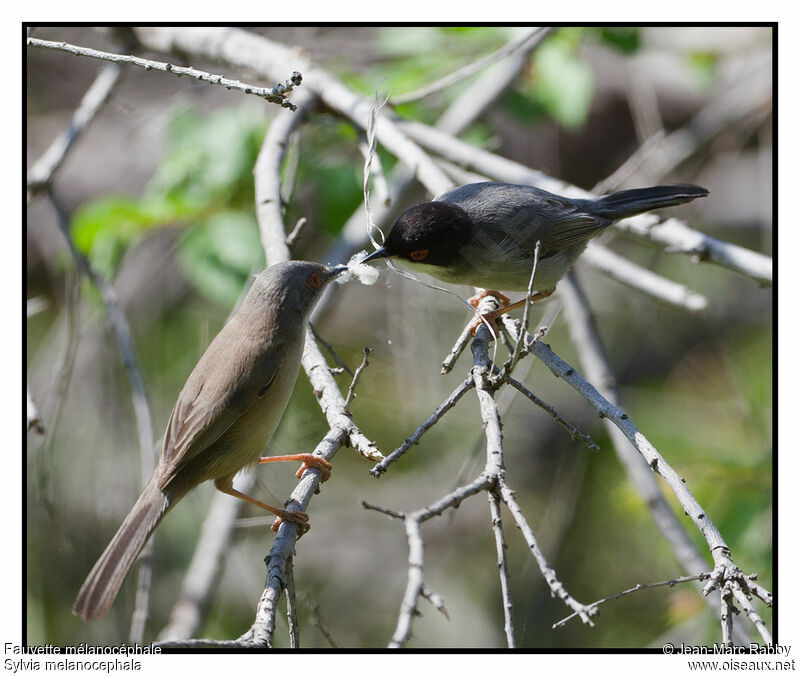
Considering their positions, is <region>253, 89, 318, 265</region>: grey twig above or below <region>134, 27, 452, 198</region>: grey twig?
below

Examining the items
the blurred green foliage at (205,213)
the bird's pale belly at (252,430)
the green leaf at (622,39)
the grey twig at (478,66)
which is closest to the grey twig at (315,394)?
the bird's pale belly at (252,430)

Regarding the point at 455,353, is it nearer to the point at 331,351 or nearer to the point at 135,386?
the point at 331,351

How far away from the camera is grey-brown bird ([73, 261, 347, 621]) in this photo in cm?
352

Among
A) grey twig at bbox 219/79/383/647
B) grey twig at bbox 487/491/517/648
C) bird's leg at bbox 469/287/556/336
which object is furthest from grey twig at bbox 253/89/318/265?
grey twig at bbox 487/491/517/648

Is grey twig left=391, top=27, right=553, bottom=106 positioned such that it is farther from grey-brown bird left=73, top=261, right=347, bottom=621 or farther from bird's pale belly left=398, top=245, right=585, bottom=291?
grey-brown bird left=73, top=261, right=347, bottom=621

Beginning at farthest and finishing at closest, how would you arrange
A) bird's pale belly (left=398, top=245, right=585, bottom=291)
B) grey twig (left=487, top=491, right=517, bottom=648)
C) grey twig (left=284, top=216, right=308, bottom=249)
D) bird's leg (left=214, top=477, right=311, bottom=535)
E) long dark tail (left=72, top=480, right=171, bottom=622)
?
bird's pale belly (left=398, top=245, right=585, bottom=291) < grey twig (left=284, top=216, right=308, bottom=249) < long dark tail (left=72, top=480, right=171, bottom=622) < bird's leg (left=214, top=477, right=311, bottom=535) < grey twig (left=487, top=491, right=517, bottom=648)

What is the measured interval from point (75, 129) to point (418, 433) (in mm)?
3640

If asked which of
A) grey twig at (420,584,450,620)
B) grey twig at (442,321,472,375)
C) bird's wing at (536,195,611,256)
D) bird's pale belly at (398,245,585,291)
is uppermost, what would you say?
bird's wing at (536,195,611,256)

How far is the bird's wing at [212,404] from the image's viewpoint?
353cm

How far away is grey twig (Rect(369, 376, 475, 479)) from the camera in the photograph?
2307mm

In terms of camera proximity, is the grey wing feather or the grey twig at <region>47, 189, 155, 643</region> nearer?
the grey twig at <region>47, 189, 155, 643</region>

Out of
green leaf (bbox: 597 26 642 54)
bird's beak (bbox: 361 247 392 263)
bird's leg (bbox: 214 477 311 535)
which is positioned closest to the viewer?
bird's leg (bbox: 214 477 311 535)

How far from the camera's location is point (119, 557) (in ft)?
10.6

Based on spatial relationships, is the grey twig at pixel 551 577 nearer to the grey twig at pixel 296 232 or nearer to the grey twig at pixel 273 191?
the grey twig at pixel 296 232
